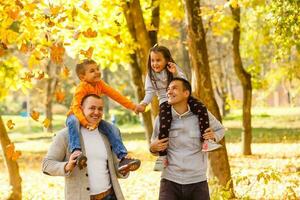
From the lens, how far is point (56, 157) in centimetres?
482

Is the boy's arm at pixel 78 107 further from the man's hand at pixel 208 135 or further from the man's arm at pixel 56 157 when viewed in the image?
the man's hand at pixel 208 135

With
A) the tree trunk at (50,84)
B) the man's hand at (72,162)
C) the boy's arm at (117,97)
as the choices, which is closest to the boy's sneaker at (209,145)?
the man's hand at (72,162)

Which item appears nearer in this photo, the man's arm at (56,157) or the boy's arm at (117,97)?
the man's arm at (56,157)

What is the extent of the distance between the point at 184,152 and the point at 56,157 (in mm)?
1195

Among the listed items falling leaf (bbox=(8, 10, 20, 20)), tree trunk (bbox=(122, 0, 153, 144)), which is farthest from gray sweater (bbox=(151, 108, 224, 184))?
tree trunk (bbox=(122, 0, 153, 144))

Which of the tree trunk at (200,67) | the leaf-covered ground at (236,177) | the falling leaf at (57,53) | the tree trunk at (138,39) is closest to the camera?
the falling leaf at (57,53)

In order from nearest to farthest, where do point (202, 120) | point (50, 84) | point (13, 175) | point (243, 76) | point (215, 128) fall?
point (202, 120)
point (215, 128)
point (13, 175)
point (243, 76)
point (50, 84)

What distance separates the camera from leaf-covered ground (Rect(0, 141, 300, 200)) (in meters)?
10.6

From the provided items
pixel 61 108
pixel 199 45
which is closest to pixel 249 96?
pixel 199 45

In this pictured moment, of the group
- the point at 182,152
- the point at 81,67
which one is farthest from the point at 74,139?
the point at 81,67

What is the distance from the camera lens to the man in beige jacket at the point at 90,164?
188 inches

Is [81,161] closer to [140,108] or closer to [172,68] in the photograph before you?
[172,68]

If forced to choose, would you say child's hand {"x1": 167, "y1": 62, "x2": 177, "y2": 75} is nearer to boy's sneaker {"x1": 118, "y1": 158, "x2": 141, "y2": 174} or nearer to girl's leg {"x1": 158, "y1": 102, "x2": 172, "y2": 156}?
girl's leg {"x1": 158, "y1": 102, "x2": 172, "y2": 156}

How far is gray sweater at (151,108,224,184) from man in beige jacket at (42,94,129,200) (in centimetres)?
57
